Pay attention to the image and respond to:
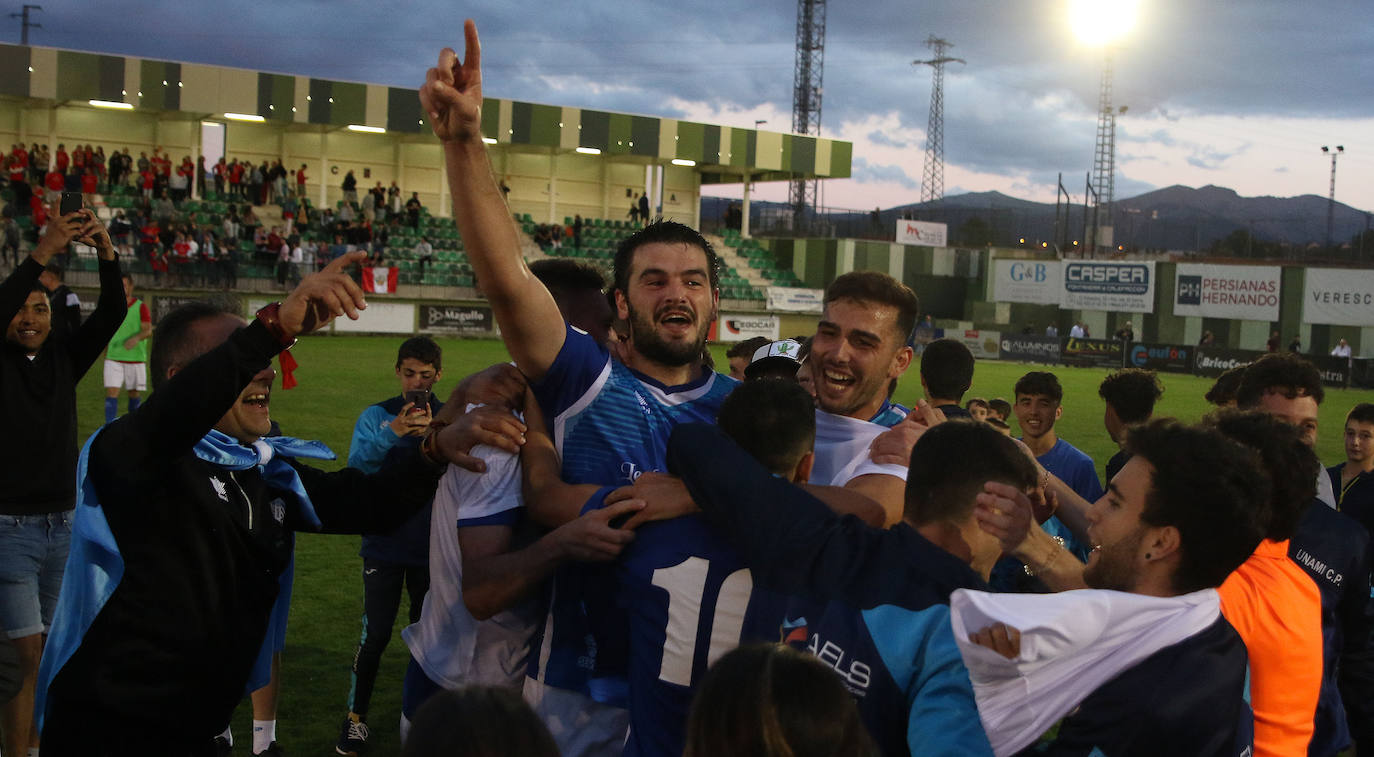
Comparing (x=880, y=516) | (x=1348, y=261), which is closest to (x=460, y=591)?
(x=880, y=516)

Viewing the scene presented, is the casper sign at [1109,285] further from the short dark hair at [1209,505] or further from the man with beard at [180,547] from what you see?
the man with beard at [180,547]

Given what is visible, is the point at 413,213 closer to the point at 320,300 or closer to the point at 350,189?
the point at 350,189

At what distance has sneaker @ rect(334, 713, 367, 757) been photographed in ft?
17.7

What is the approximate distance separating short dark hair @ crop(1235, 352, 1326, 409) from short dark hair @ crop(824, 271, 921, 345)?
7.61 ft

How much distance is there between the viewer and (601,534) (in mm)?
2701

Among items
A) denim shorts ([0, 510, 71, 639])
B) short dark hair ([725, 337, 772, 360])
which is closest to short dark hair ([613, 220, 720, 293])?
denim shorts ([0, 510, 71, 639])

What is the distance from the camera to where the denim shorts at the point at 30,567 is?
4953 millimetres

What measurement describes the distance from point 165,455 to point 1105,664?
230 centimetres

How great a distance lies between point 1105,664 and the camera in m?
2.20

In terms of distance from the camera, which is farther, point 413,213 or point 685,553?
point 413,213

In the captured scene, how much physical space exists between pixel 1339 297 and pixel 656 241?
45725mm

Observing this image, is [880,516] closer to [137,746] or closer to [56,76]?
[137,746]

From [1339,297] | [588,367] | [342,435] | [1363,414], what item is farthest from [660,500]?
[1339,297]

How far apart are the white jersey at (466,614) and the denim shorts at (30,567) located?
7.82 ft
